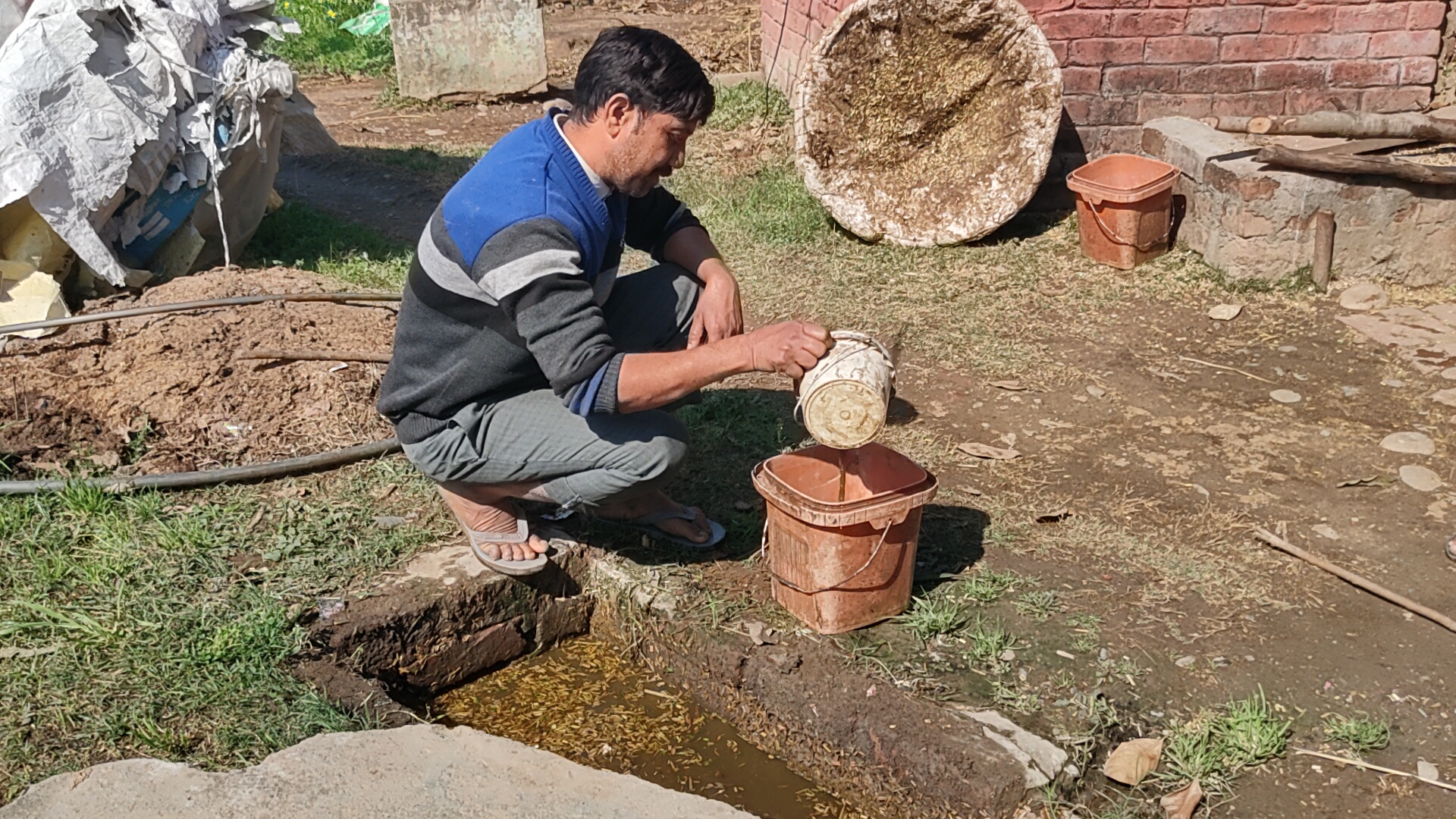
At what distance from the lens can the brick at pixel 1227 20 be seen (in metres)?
6.11

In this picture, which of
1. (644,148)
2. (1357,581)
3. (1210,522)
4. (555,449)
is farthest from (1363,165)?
(555,449)

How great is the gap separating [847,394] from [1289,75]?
4436mm

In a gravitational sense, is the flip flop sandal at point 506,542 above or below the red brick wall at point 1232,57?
below

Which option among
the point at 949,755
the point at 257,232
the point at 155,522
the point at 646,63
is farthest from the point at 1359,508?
the point at 257,232

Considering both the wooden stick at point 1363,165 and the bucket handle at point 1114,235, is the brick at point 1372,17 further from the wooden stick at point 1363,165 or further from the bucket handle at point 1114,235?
the bucket handle at point 1114,235

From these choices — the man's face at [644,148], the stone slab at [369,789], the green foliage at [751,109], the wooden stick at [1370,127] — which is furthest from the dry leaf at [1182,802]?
the green foliage at [751,109]

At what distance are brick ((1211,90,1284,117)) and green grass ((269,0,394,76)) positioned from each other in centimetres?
640

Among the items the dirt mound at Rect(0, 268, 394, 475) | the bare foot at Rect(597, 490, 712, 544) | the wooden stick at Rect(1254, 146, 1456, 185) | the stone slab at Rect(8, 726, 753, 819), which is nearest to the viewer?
the stone slab at Rect(8, 726, 753, 819)

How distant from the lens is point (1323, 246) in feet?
18.0

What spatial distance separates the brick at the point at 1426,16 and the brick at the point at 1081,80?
1466 mm

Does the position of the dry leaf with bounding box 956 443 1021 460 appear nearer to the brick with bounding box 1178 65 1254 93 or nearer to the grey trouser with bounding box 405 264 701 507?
the grey trouser with bounding box 405 264 701 507

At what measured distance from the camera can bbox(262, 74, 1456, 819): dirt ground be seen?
9.82 ft

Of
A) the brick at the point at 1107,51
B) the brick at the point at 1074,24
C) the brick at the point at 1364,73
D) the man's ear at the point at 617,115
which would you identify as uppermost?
the man's ear at the point at 617,115

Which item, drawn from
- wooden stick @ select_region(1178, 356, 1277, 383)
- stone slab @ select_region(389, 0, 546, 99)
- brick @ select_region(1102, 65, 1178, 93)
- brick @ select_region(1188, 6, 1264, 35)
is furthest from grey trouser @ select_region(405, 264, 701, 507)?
stone slab @ select_region(389, 0, 546, 99)
